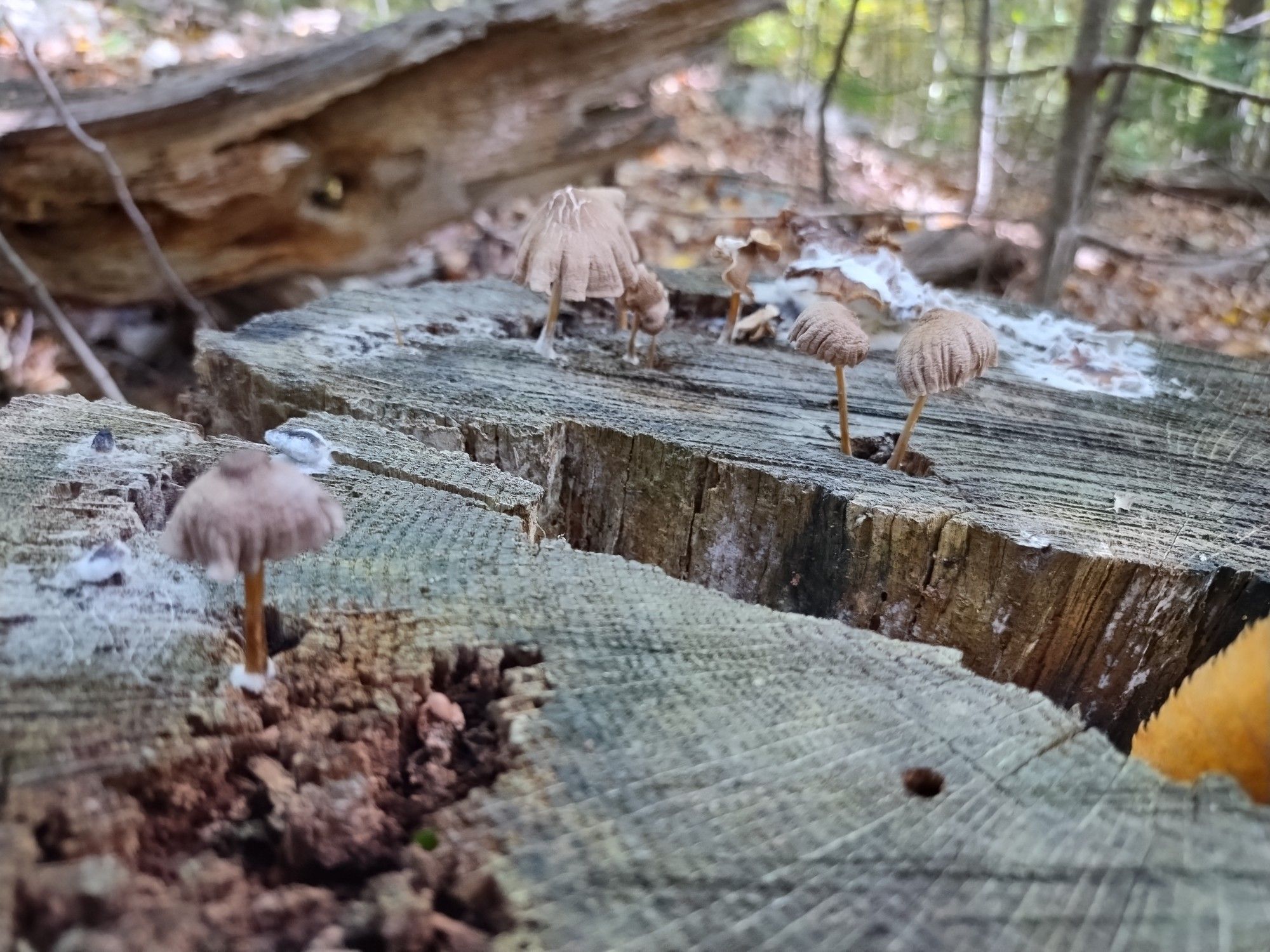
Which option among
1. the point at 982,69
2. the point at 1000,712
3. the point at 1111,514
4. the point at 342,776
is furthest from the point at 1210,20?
the point at 342,776

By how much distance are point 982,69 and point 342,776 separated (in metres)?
6.39

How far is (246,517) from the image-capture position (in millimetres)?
1189

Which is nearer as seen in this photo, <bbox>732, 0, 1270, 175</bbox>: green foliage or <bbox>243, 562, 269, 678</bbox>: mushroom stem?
<bbox>243, 562, 269, 678</bbox>: mushroom stem

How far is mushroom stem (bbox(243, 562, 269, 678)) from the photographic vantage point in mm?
1318

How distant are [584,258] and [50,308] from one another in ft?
10.0

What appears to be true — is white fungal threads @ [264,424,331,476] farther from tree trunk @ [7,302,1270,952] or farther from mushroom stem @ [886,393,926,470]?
mushroom stem @ [886,393,926,470]

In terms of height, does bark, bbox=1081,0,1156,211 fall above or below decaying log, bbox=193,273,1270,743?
above

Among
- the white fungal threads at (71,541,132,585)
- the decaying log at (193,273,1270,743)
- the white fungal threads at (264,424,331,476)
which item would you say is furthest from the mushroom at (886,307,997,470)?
the white fungal threads at (71,541,132,585)

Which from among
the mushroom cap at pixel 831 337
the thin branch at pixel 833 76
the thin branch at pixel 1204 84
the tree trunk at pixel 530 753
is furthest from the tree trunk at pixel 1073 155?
the tree trunk at pixel 530 753

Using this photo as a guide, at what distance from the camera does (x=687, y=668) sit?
56.2 inches

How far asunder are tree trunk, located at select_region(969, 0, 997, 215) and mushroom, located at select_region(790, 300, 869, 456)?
12.7 feet

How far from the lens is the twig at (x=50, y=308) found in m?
3.98

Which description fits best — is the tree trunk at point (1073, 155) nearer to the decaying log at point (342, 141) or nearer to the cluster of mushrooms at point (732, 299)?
the decaying log at point (342, 141)

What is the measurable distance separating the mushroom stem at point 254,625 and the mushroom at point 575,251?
1.35 meters
